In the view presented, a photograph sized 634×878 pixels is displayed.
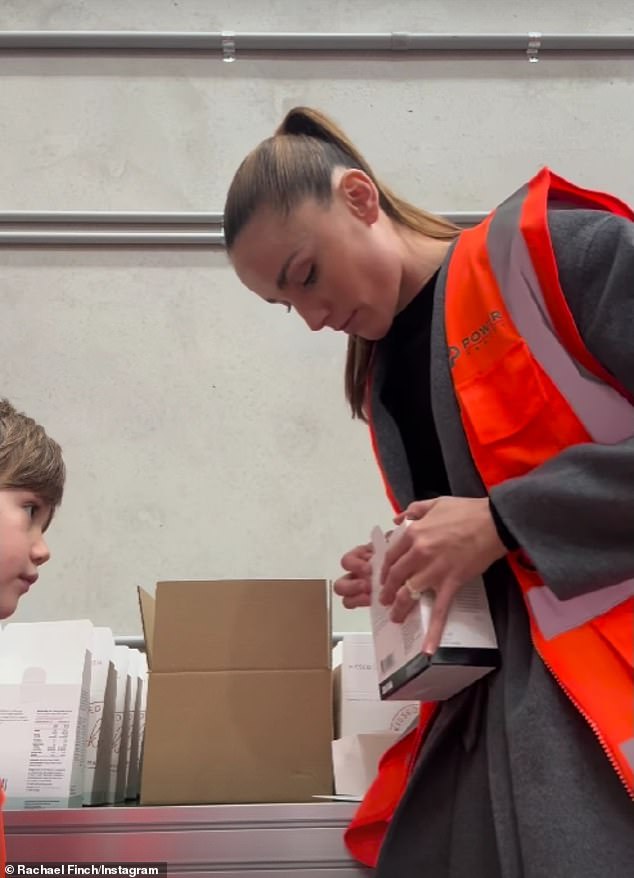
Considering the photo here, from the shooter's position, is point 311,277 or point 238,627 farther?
point 238,627

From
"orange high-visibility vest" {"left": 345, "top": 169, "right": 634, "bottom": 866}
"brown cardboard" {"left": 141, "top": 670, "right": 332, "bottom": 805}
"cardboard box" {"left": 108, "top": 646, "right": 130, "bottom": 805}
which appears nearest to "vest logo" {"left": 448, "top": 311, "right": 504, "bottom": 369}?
"orange high-visibility vest" {"left": 345, "top": 169, "right": 634, "bottom": 866}

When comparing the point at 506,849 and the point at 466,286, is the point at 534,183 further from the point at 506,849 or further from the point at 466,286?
the point at 506,849

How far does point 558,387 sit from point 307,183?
379 millimetres

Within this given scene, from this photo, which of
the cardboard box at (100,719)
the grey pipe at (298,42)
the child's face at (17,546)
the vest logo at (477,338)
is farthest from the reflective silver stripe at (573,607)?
the grey pipe at (298,42)

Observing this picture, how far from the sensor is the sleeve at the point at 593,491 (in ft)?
2.15

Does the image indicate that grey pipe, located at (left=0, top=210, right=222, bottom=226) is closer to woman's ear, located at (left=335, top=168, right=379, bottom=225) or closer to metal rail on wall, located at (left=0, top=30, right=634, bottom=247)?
metal rail on wall, located at (left=0, top=30, right=634, bottom=247)

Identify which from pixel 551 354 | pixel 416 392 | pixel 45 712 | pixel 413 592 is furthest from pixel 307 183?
pixel 45 712

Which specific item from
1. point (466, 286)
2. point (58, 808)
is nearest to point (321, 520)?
point (58, 808)

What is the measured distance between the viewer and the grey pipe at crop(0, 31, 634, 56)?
2.10 m

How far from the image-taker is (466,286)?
78 centimetres

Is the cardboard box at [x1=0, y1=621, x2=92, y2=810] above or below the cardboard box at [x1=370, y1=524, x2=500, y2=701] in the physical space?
below

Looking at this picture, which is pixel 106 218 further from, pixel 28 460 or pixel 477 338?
pixel 477 338

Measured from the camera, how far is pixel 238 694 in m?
1.02

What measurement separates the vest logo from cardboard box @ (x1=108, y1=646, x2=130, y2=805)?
2.42ft
